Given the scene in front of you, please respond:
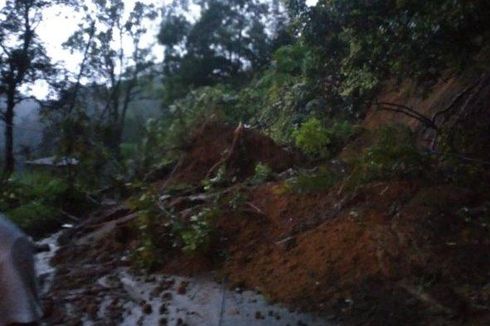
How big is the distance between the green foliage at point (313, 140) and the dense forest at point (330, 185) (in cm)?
3

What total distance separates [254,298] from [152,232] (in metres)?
2.11

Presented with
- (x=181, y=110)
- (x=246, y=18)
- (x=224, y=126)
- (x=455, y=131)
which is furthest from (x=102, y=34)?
(x=455, y=131)

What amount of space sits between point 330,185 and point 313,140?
275cm

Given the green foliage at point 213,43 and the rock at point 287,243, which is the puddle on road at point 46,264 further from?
the green foliage at point 213,43

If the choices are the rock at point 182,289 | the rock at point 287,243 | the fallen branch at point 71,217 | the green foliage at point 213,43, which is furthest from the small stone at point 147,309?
the green foliage at point 213,43

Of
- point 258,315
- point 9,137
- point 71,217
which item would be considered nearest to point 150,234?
point 258,315

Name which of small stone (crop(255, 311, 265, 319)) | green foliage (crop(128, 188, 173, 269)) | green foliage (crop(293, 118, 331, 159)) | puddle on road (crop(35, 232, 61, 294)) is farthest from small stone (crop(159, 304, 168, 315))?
green foliage (crop(293, 118, 331, 159))

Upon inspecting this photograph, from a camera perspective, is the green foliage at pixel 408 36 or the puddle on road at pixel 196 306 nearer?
the puddle on road at pixel 196 306

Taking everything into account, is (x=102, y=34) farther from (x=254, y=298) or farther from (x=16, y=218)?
(x=254, y=298)

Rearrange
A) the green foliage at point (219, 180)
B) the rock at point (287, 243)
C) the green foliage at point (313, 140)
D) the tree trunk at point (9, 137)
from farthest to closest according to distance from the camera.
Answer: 1. the tree trunk at point (9, 137)
2. the green foliage at point (313, 140)
3. the green foliage at point (219, 180)
4. the rock at point (287, 243)

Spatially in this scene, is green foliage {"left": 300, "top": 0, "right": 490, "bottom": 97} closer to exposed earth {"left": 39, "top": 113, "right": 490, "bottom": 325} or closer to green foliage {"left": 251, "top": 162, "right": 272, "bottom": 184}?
exposed earth {"left": 39, "top": 113, "right": 490, "bottom": 325}

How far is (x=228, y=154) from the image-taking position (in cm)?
1142

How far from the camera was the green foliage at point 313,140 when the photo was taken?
10695 millimetres

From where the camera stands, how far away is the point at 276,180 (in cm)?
973
